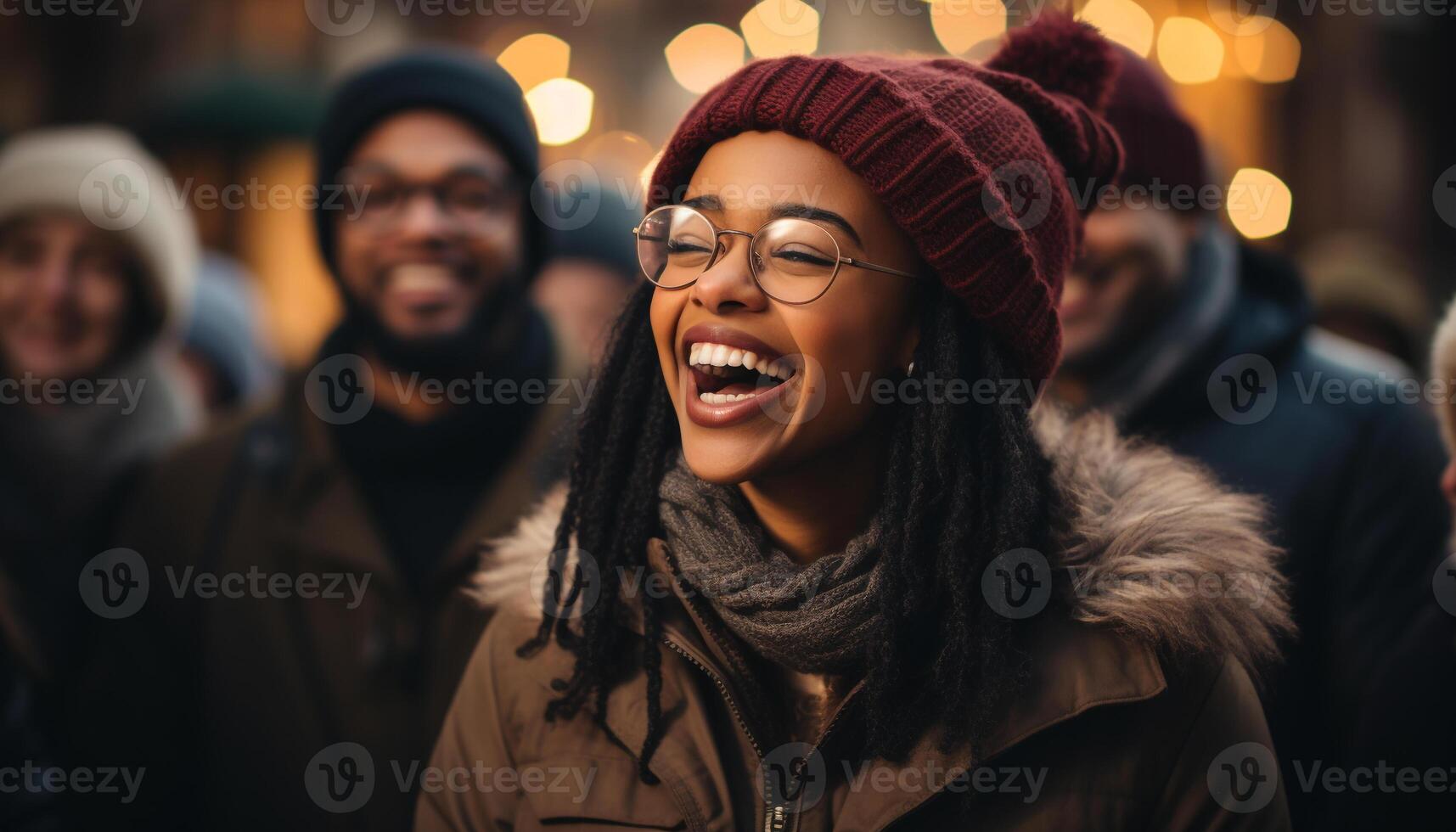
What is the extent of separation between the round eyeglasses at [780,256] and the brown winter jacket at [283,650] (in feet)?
3.78

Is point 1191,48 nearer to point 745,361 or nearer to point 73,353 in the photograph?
point 73,353

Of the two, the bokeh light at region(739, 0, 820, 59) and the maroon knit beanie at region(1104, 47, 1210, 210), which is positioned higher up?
the bokeh light at region(739, 0, 820, 59)

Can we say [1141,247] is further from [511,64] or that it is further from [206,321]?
[511,64]

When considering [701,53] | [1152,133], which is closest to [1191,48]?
[701,53]

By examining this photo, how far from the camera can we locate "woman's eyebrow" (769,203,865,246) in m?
2.06

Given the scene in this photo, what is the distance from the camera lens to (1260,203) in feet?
19.6

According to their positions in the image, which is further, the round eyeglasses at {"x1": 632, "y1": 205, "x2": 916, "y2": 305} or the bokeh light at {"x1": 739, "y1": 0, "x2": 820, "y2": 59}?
the bokeh light at {"x1": 739, "y1": 0, "x2": 820, "y2": 59}

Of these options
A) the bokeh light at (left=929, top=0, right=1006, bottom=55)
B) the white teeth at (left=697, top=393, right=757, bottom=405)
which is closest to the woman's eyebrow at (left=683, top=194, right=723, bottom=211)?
the white teeth at (left=697, top=393, right=757, bottom=405)

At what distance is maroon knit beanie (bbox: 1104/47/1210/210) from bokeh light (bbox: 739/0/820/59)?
10922mm

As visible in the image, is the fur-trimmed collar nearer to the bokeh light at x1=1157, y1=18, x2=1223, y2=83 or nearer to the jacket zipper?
the jacket zipper

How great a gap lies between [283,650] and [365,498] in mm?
477

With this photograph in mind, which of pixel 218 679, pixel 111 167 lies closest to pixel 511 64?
pixel 111 167

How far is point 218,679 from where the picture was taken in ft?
10.9

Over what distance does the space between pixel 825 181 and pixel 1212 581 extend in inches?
38.7
